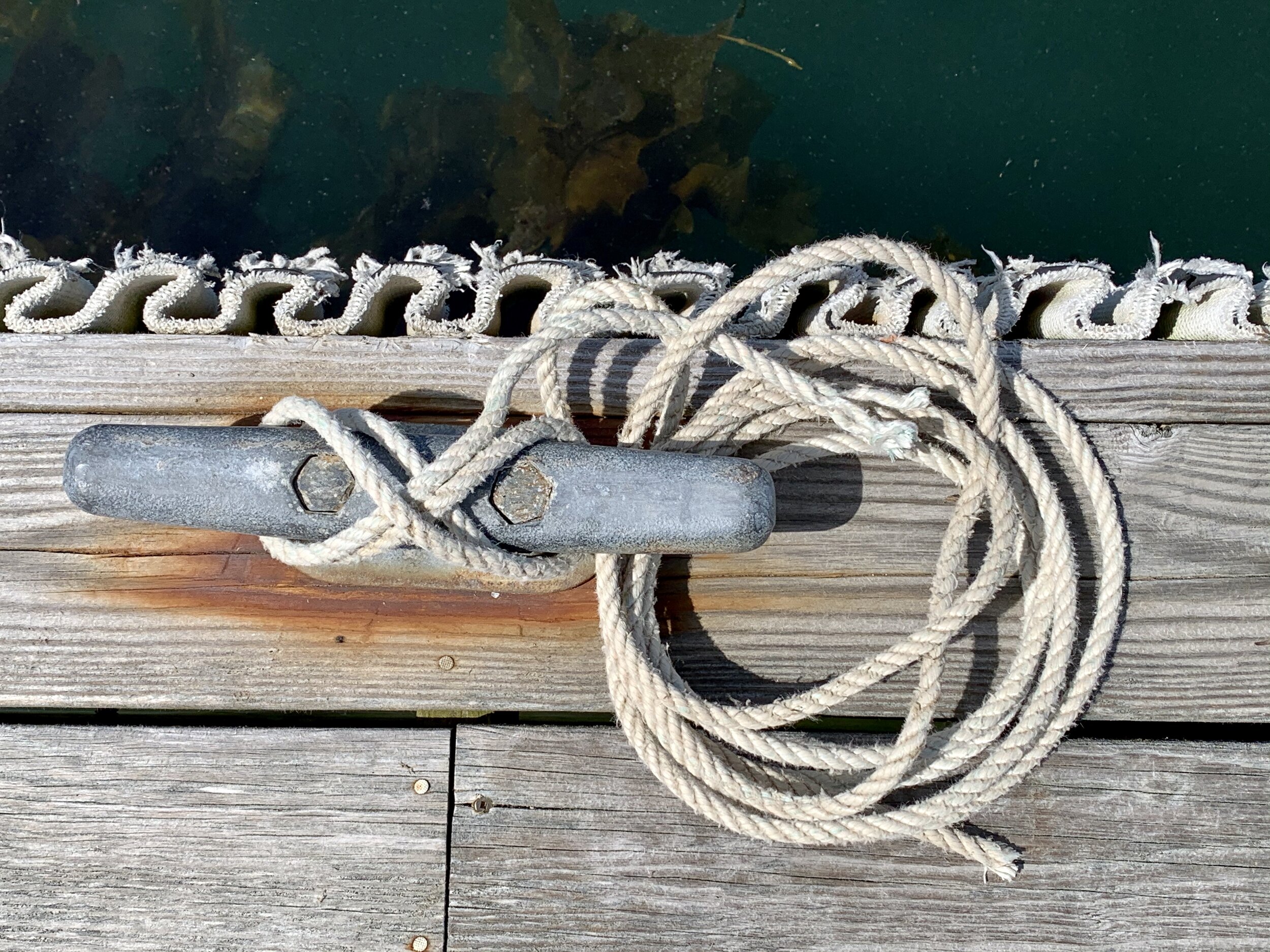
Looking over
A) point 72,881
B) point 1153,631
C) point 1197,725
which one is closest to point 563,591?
point 72,881

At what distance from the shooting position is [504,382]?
1329 millimetres

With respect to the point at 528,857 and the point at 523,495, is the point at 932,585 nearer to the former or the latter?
the point at 523,495

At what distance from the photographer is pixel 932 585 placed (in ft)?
5.13

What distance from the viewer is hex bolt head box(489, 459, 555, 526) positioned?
1.29 metres

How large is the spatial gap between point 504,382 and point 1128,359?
1.25 metres

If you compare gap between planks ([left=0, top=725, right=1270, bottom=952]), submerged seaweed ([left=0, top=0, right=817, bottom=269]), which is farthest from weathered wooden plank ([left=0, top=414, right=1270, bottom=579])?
→ submerged seaweed ([left=0, top=0, right=817, bottom=269])

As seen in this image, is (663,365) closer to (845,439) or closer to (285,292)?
(845,439)

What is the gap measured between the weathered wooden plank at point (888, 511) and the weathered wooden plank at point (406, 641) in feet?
0.13

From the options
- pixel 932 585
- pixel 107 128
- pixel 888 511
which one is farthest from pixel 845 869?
pixel 107 128

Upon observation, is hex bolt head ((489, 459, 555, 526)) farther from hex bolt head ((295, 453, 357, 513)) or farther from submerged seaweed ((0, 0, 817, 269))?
submerged seaweed ((0, 0, 817, 269))

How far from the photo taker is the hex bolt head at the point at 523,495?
4.24 feet

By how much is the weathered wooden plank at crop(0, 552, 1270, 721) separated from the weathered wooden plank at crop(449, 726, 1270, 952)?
0.12 m

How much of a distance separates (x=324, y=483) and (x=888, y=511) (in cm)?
105

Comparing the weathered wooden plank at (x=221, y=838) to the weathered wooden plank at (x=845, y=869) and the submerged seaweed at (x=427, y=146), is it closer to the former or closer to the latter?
the weathered wooden plank at (x=845, y=869)
